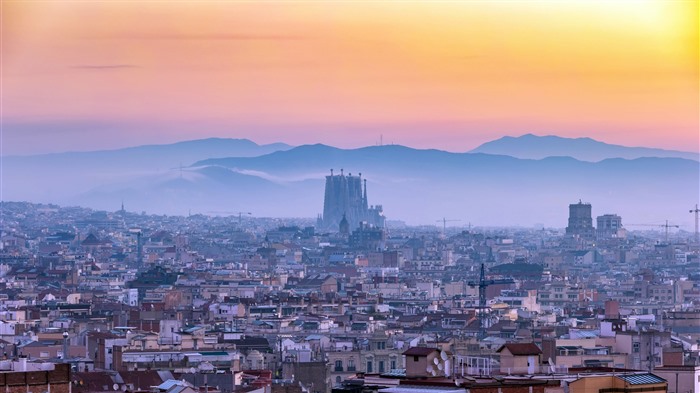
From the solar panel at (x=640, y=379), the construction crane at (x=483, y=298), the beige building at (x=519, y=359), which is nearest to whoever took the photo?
the solar panel at (x=640, y=379)

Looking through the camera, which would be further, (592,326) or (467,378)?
(592,326)

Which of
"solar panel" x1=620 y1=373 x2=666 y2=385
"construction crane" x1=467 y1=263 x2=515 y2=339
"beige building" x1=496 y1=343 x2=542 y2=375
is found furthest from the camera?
"construction crane" x1=467 y1=263 x2=515 y2=339

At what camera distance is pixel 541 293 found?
131m

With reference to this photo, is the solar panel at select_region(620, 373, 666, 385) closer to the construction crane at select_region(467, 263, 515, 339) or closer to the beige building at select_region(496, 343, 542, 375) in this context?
the beige building at select_region(496, 343, 542, 375)

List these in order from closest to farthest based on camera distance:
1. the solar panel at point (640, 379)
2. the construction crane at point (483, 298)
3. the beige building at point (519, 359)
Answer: the solar panel at point (640, 379)
the beige building at point (519, 359)
the construction crane at point (483, 298)

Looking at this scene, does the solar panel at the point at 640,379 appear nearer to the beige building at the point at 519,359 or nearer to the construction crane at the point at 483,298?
the beige building at the point at 519,359

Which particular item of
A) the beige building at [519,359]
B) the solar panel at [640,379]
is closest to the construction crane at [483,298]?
the beige building at [519,359]

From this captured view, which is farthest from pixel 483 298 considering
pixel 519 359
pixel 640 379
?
pixel 640 379

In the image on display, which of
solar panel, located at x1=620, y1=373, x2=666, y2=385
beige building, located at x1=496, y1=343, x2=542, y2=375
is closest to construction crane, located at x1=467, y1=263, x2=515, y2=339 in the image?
beige building, located at x1=496, y1=343, x2=542, y2=375

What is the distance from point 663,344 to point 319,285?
7391cm

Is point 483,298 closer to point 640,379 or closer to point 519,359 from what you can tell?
point 519,359

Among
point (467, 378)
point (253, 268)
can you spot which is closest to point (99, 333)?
point (467, 378)

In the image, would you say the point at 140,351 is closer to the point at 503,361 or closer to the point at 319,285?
the point at 503,361

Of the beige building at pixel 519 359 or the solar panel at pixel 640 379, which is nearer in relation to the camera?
the solar panel at pixel 640 379
